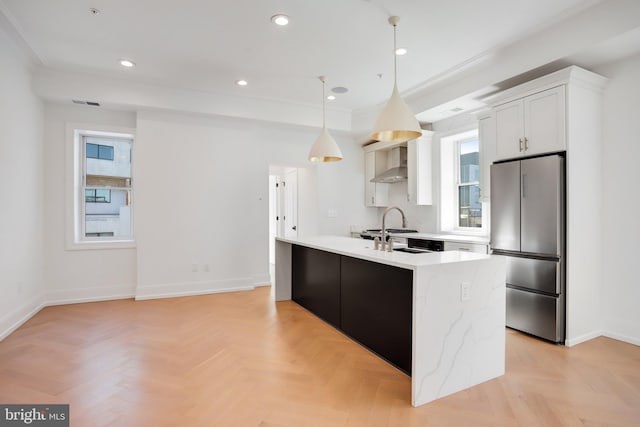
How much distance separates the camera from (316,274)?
4062 millimetres

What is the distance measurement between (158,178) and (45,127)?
4.97 feet

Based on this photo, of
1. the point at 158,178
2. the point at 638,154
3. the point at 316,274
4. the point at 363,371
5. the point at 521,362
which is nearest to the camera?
the point at 363,371

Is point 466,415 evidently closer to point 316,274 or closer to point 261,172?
point 316,274

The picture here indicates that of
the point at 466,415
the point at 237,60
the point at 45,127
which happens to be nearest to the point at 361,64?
the point at 237,60

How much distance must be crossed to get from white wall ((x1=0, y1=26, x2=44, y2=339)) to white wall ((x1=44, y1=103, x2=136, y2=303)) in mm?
115

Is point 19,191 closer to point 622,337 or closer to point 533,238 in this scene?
point 533,238

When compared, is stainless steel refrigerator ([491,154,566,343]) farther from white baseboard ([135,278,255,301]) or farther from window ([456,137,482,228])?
white baseboard ([135,278,255,301])

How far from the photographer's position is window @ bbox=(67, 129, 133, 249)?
4836mm

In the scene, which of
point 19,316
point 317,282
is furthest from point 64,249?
point 317,282

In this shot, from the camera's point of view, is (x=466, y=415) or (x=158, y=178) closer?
(x=466, y=415)

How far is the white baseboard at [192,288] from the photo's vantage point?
4.86m

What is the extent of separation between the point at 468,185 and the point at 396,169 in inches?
48.1

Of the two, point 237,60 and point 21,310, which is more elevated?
point 237,60
